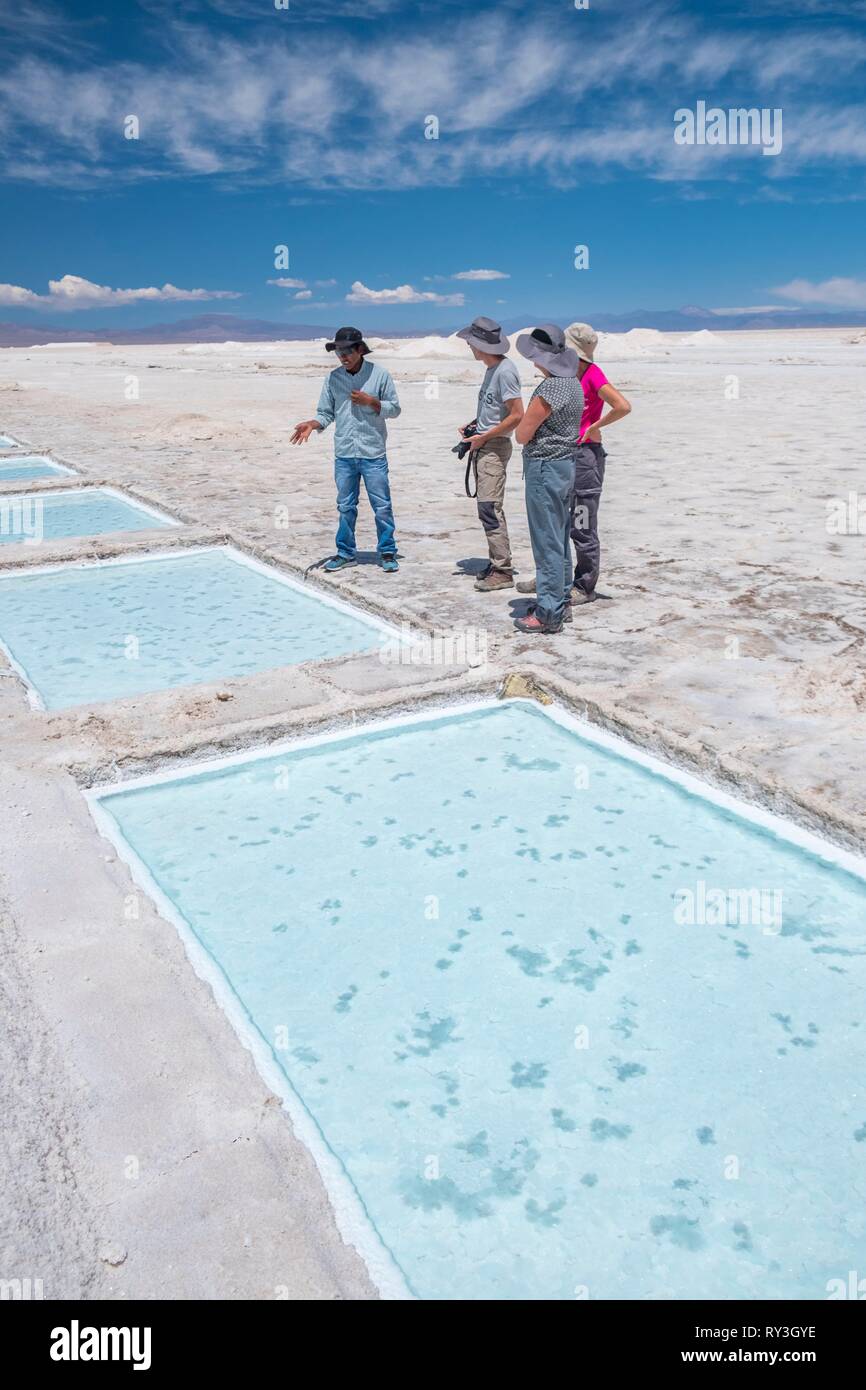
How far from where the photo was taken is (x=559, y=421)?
4.86 meters

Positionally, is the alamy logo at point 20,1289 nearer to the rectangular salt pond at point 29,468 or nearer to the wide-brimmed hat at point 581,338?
the wide-brimmed hat at point 581,338

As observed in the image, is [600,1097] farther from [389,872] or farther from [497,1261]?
[389,872]

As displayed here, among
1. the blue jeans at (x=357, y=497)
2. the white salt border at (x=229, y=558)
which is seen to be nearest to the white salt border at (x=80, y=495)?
the white salt border at (x=229, y=558)

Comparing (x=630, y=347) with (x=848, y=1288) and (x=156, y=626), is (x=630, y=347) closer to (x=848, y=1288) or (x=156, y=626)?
(x=156, y=626)

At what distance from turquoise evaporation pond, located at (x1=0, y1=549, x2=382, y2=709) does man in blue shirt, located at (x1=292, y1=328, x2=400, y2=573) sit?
792 millimetres

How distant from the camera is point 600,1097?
2.46 metres

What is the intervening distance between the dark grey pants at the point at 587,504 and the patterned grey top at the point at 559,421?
0.34 m

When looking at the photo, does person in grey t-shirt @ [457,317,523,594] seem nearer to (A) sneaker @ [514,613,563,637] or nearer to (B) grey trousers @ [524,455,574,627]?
(B) grey trousers @ [524,455,574,627]

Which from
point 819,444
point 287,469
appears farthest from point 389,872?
point 819,444

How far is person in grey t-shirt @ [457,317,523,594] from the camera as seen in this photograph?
5.78 metres

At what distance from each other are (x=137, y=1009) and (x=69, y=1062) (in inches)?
9.3

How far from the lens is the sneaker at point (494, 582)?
6.32m

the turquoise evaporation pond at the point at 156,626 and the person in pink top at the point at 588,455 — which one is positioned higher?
the person in pink top at the point at 588,455
